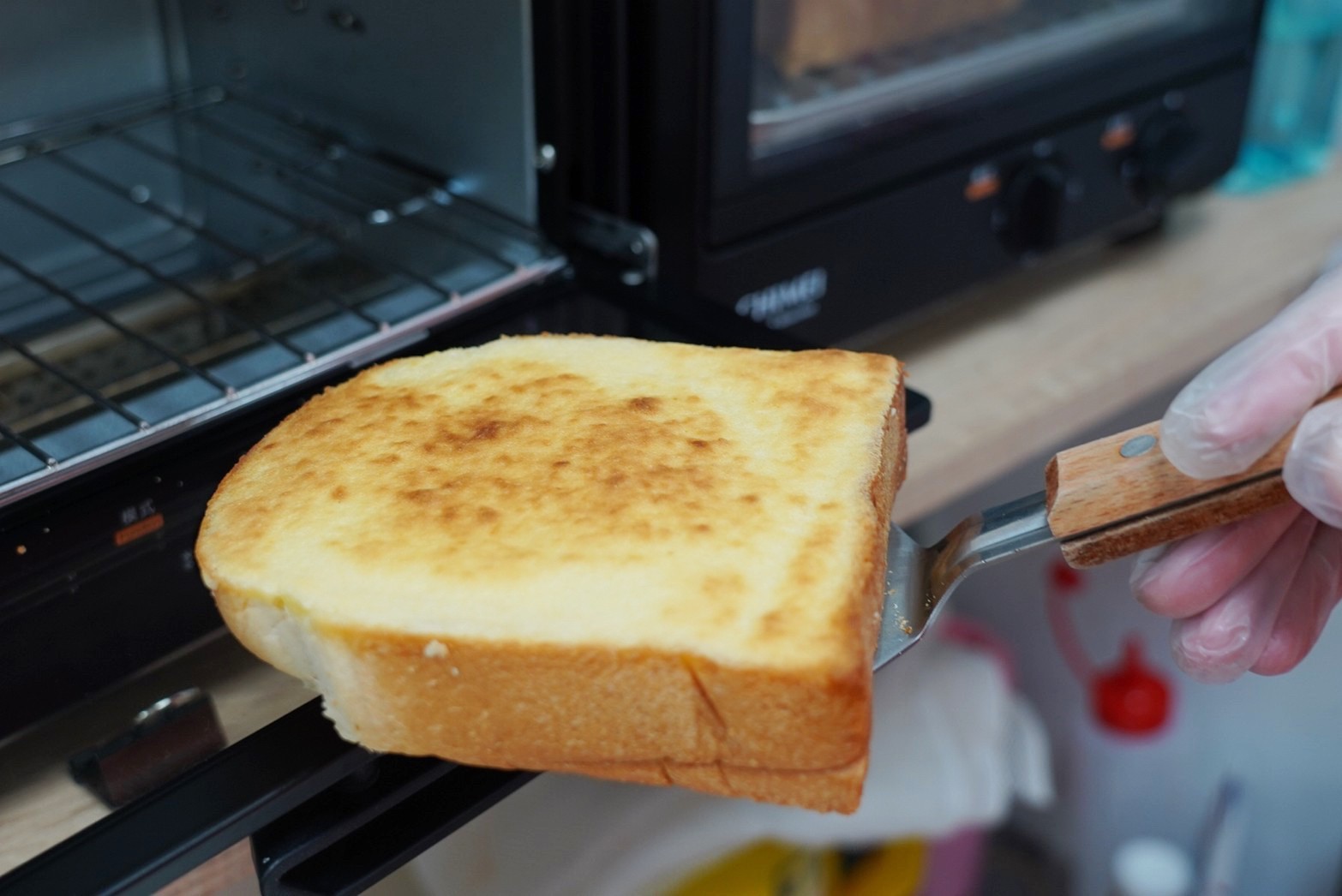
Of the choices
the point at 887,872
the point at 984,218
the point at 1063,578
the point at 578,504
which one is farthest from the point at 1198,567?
the point at 1063,578

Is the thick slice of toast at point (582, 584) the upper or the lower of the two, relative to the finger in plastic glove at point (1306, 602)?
upper

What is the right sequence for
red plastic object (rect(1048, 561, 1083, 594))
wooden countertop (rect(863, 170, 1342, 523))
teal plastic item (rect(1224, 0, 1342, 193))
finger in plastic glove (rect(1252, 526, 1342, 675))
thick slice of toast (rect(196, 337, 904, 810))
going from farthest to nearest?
red plastic object (rect(1048, 561, 1083, 594)) → teal plastic item (rect(1224, 0, 1342, 193)) → wooden countertop (rect(863, 170, 1342, 523)) → finger in plastic glove (rect(1252, 526, 1342, 675)) → thick slice of toast (rect(196, 337, 904, 810))

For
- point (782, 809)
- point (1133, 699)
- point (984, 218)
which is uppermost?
point (984, 218)

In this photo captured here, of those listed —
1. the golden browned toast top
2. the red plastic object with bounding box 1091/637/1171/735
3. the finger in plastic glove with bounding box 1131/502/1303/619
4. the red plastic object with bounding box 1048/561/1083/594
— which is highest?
the golden browned toast top

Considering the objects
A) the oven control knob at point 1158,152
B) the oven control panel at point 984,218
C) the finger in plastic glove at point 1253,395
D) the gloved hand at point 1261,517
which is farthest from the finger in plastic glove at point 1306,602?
the oven control knob at point 1158,152

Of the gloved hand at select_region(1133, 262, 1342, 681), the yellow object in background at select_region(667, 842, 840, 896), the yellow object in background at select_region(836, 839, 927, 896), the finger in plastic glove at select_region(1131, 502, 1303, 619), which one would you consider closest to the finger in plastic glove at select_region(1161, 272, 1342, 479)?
the gloved hand at select_region(1133, 262, 1342, 681)

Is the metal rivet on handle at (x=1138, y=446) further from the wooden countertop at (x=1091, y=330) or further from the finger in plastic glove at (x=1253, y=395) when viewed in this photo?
the wooden countertop at (x=1091, y=330)

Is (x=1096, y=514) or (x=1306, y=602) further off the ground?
(x=1096, y=514)

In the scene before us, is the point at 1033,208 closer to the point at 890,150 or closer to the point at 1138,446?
the point at 890,150

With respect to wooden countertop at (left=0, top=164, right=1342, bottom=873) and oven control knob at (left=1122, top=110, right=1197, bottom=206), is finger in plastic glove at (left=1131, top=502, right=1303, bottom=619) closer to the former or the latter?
wooden countertop at (left=0, top=164, right=1342, bottom=873)
